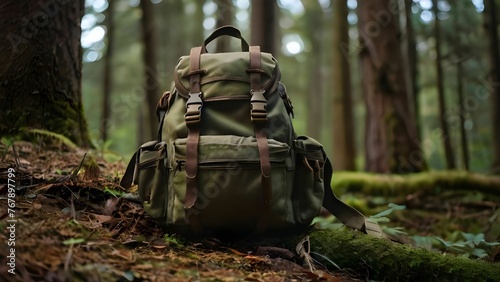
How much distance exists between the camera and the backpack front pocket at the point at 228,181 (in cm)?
219

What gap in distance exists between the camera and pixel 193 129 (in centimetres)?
229

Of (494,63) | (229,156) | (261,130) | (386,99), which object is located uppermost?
(494,63)

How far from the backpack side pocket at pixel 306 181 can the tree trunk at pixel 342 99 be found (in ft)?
22.1

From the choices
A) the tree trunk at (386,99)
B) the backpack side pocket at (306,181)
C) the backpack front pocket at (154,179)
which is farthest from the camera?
the tree trunk at (386,99)

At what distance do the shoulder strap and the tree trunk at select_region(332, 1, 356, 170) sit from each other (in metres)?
6.33

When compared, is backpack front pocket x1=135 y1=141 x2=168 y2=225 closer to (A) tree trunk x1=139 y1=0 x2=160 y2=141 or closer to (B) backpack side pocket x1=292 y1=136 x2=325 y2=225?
(B) backpack side pocket x1=292 y1=136 x2=325 y2=225

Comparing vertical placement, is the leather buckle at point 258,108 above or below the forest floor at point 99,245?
above

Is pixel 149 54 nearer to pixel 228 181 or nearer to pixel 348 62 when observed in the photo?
pixel 348 62

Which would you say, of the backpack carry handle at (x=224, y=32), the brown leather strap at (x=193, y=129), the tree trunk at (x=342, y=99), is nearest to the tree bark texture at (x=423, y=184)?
the tree trunk at (x=342, y=99)

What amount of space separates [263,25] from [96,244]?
4475 millimetres

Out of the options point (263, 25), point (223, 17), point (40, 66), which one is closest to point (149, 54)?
point (263, 25)

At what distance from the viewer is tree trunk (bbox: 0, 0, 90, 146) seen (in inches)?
119

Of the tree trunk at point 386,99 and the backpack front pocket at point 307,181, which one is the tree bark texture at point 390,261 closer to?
the backpack front pocket at point 307,181

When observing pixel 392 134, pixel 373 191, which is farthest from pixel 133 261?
pixel 392 134
